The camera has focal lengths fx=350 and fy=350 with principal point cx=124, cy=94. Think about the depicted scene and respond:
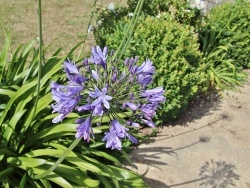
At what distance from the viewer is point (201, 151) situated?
3.93 m

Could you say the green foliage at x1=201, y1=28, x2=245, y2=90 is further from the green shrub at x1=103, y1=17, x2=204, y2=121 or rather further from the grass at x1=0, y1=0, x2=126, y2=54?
the grass at x1=0, y1=0, x2=126, y2=54

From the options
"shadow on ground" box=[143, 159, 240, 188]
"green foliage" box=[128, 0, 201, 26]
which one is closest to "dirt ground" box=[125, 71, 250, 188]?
"shadow on ground" box=[143, 159, 240, 188]

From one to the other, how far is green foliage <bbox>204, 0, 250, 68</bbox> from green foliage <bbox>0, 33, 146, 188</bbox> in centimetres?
281

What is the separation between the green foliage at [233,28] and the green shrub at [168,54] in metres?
1.17

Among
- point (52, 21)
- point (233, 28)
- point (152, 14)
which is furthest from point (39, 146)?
point (52, 21)

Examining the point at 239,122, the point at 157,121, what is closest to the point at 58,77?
the point at 157,121

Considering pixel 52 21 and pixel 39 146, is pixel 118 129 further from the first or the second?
pixel 52 21

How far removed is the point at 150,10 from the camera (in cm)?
489

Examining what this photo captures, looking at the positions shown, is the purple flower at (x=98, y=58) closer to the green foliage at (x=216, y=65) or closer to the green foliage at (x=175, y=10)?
the green foliage at (x=175, y=10)

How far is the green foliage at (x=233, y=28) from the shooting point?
5180 mm

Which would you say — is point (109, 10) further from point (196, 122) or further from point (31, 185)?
point (31, 185)

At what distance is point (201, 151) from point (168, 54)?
3.78 feet

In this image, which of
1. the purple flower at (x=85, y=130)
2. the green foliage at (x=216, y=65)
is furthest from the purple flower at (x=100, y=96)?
the green foliage at (x=216, y=65)

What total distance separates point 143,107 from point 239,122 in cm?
291
